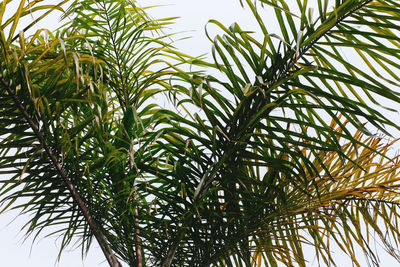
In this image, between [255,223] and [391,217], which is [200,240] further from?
[391,217]

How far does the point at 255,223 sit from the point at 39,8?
65cm

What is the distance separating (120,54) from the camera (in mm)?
1372

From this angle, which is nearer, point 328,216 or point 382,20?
point 382,20

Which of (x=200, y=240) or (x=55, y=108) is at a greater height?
(x=55, y=108)

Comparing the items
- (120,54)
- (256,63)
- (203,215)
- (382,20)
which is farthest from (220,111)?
(120,54)

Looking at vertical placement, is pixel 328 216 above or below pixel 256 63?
below

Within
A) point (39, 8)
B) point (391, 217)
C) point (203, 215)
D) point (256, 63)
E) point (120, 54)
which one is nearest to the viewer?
point (39, 8)

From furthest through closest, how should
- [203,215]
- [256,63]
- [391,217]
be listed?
[391,217] < [203,215] < [256,63]

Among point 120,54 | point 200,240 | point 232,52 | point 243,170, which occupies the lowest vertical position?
point 200,240

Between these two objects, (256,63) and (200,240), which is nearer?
(256,63)

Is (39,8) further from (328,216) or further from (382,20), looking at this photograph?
(328,216)

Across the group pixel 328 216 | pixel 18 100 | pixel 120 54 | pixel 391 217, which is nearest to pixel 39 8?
pixel 18 100

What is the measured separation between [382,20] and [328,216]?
48cm

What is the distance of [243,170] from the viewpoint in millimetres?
1088
